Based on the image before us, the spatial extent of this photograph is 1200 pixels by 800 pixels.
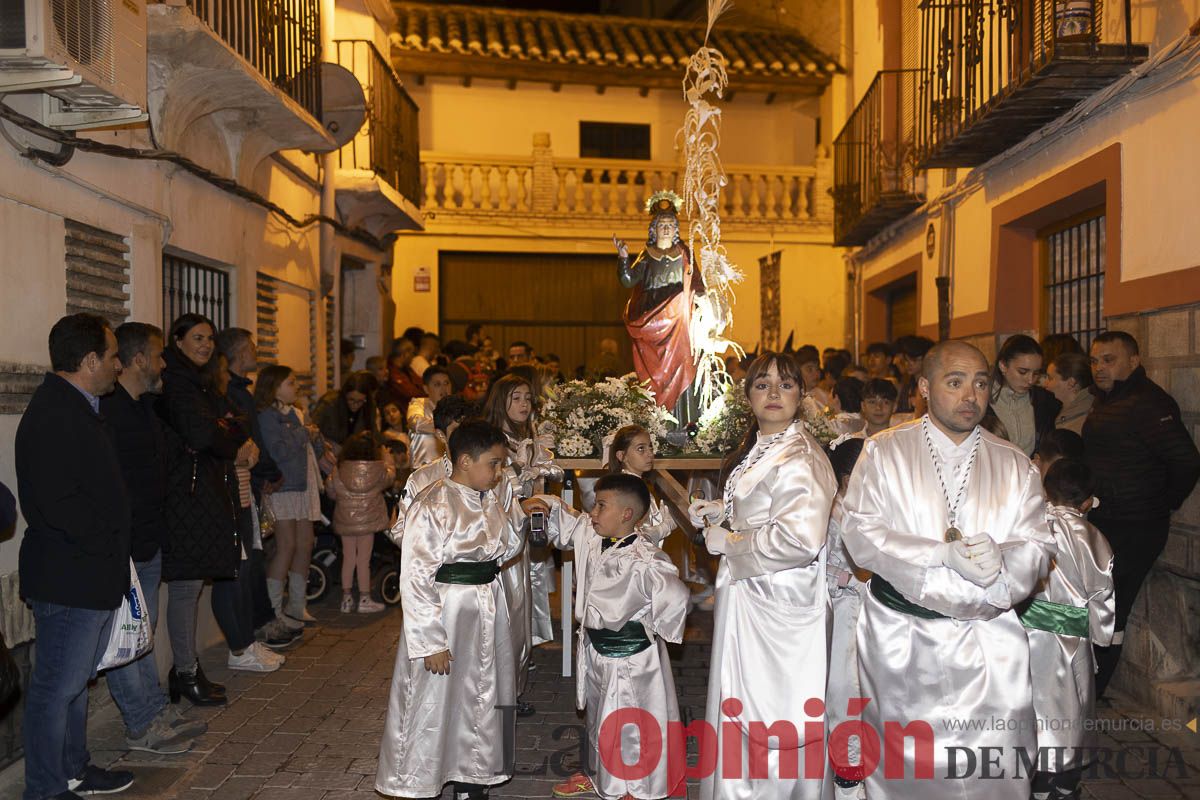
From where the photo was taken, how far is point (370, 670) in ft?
21.8

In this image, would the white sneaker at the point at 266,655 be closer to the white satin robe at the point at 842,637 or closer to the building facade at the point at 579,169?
the white satin robe at the point at 842,637

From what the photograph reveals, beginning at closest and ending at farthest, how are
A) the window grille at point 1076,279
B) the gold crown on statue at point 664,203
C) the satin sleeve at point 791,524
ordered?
the satin sleeve at point 791,524 < the window grille at point 1076,279 < the gold crown on statue at point 664,203

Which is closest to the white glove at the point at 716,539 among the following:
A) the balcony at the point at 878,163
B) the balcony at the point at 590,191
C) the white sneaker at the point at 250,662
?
the white sneaker at the point at 250,662

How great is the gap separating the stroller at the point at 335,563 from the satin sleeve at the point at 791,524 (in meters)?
5.15

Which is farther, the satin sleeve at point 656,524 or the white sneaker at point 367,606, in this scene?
the white sneaker at point 367,606

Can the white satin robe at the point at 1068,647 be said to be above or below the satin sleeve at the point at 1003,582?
below

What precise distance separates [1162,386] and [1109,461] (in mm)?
692

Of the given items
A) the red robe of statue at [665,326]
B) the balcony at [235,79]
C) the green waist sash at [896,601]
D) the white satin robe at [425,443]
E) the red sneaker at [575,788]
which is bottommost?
the red sneaker at [575,788]

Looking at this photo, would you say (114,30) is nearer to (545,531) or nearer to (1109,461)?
(545,531)

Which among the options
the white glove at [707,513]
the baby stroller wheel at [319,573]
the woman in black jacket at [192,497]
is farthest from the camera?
the baby stroller wheel at [319,573]

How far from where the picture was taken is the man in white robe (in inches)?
133

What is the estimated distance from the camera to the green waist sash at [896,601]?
3.51 meters

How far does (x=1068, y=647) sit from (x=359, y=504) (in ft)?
17.4

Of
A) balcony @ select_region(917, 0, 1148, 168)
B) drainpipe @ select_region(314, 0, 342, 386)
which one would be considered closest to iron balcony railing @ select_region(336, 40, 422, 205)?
drainpipe @ select_region(314, 0, 342, 386)
